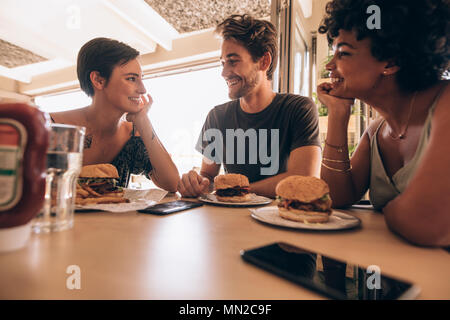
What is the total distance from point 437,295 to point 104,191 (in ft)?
3.29

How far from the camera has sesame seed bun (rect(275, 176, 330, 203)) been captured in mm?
856

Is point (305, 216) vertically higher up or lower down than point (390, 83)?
lower down

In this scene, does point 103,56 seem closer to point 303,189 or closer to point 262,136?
point 262,136

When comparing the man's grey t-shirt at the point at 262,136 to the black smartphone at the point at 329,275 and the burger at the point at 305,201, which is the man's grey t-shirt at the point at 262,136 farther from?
the black smartphone at the point at 329,275

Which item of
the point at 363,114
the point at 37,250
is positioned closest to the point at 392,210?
the point at 37,250

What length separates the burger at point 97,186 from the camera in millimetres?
938

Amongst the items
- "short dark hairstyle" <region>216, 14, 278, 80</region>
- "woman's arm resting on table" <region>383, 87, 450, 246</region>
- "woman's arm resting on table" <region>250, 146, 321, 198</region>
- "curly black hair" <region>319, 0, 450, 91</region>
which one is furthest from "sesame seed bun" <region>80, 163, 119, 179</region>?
"short dark hairstyle" <region>216, 14, 278, 80</region>

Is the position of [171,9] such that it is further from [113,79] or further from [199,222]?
[199,222]

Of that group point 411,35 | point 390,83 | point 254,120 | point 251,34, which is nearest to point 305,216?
point 390,83

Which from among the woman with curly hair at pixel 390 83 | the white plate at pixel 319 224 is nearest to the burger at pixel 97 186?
the white plate at pixel 319 224

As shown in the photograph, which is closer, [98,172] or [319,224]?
[319,224]

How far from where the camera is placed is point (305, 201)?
85cm

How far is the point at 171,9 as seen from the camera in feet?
12.7

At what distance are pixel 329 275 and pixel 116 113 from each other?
1.82 metres
